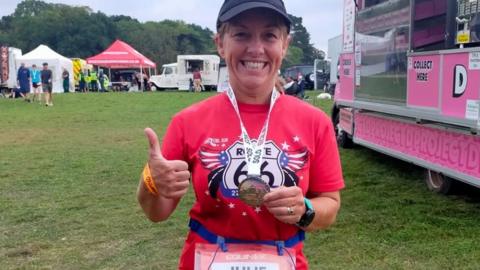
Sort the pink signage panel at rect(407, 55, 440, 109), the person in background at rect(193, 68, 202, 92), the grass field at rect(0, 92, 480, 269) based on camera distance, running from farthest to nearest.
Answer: the person in background at rect(193, 68, 202, 92) → the pink signage panel at rect(407, 55, 440, 109) → the grass field at rect(0, 92, 480, 269)

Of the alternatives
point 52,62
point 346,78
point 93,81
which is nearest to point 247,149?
point 346,78

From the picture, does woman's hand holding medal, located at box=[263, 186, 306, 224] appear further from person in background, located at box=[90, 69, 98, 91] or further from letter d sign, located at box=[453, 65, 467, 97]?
person in background, located at box=[90, 69, 98, 91]

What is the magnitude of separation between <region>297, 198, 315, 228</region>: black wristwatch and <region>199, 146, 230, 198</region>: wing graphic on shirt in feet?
0.94

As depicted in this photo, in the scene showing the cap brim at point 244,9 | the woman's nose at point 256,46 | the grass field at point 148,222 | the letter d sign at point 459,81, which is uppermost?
the cap brim at point 244,9

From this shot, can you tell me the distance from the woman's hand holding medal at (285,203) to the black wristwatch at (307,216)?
59 millimetres

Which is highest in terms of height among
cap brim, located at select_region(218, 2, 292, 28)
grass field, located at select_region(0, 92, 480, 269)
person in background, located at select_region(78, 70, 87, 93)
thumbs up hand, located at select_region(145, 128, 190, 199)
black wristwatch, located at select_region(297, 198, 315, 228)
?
cap brim, located at select_region(218, 2, 292, 28)

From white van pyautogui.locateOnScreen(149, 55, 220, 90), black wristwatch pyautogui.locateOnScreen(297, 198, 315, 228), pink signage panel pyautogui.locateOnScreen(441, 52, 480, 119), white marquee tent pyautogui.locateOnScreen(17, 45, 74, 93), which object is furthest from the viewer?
white van pyautogui.locateOnScreen(149, 55, 220, 90)

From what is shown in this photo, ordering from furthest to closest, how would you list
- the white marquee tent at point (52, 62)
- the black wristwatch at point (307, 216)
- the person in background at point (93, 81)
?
the person in background at point (93, 81), the white marquee tent at point (52, 62), the black wristwatch at point (307, 216)

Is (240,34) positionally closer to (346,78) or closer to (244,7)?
(244,7)

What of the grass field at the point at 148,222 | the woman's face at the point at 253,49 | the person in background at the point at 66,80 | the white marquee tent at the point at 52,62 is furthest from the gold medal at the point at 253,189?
the person in background at the point at 66,80

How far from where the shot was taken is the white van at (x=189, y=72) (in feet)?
132

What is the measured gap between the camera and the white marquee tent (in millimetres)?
35188

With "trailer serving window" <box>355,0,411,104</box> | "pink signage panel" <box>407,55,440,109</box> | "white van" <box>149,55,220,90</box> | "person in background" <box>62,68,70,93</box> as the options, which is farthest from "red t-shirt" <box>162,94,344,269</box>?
"white van" <box>149,55,220,90</box>

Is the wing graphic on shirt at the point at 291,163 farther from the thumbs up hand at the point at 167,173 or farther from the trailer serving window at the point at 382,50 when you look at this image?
the trailer serving window at the point at 382,50
